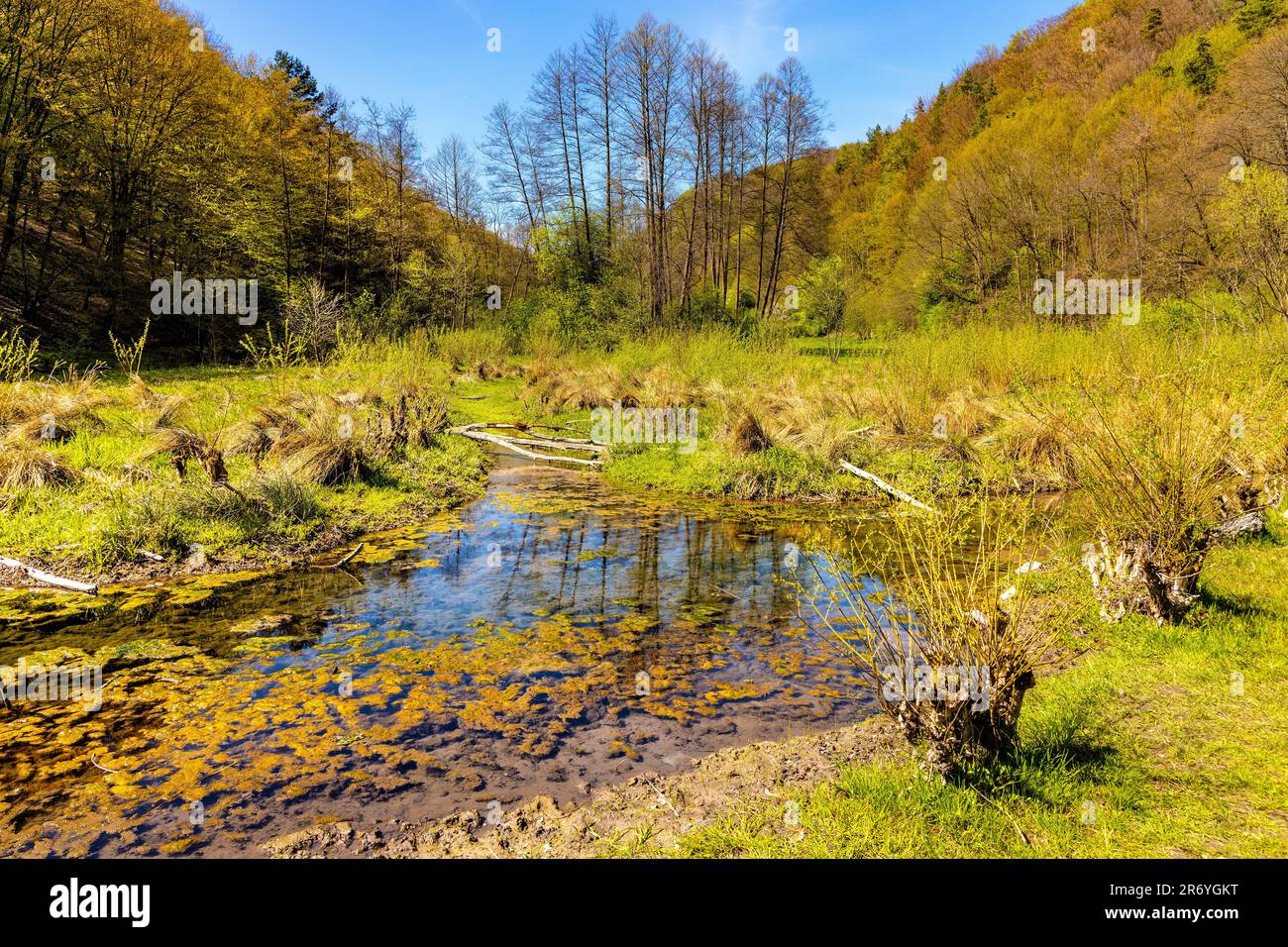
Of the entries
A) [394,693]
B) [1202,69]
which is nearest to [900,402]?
[394,693]

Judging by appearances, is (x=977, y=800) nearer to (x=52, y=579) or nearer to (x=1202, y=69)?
(x=52, y=579)

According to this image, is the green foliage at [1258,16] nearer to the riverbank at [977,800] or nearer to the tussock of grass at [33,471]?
the riverbank at [977,800]

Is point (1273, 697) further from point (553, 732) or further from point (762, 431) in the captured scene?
point (762, 431)

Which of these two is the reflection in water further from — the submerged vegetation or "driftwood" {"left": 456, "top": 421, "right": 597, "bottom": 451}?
"driftwood" {"left": 456, "top": 421, "right": 597, "bottom": 451}

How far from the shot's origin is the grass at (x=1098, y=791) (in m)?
2.63

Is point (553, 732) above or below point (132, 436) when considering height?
below

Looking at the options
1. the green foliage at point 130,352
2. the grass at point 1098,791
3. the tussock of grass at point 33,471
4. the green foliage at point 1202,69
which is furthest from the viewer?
the green foliage at point 1202,69

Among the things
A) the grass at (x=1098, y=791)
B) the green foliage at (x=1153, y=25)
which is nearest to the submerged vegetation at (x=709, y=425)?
the grass at (x=1098, y=791)

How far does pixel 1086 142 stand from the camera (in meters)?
32.9

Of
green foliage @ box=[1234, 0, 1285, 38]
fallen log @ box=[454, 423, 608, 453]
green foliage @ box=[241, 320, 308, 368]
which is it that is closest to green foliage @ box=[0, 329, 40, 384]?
green foliage @ box=[241, 320, 308, 368]

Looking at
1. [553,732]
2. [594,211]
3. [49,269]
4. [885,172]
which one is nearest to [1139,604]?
[553,732]

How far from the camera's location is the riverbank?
2.66 m

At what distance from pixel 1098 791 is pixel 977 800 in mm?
580
